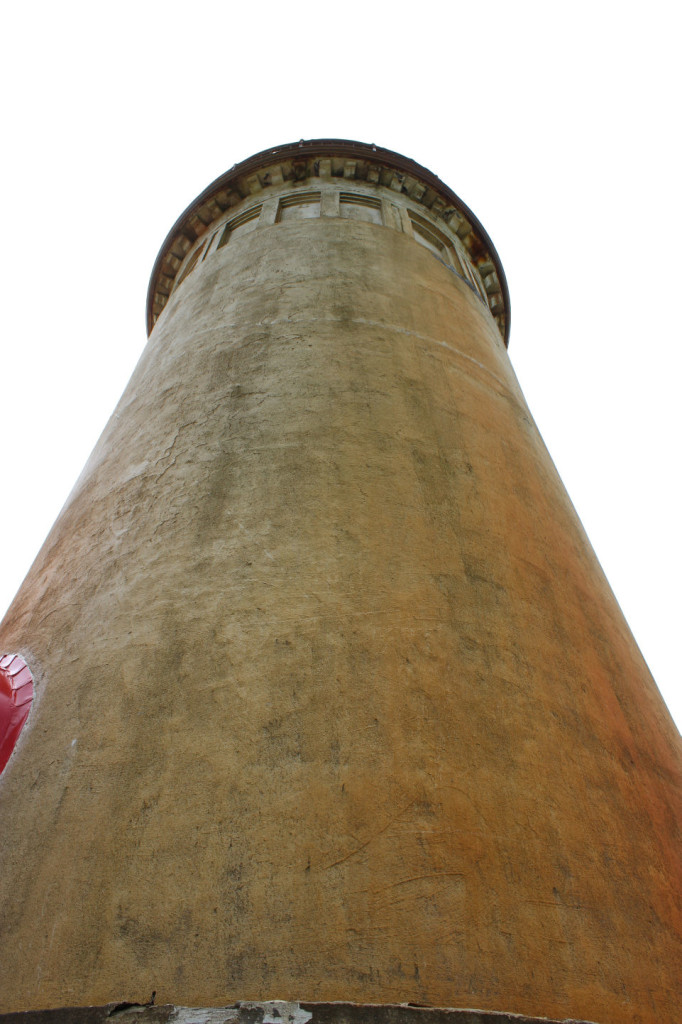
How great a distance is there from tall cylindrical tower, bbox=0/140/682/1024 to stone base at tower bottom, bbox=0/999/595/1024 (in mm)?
98

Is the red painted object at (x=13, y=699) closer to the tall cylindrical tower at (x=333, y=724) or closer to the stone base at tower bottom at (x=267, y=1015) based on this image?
the tall cylindrical tower at (x=333, y=724)

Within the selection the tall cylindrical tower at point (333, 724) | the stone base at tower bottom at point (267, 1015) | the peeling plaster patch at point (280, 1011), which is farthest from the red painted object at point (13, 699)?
the peeling plaster patch at point (280, 1011)

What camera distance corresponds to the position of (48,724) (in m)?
3.57

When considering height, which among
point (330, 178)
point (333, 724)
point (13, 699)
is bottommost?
point (333, 724)

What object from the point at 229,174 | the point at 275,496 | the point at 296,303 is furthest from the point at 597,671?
the point at 229,174

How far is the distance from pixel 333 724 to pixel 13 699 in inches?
75.3

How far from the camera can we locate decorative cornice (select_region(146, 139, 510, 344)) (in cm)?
1111

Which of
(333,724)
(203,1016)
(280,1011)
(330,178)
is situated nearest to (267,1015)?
(280,1011)

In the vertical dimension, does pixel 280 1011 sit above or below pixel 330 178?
below

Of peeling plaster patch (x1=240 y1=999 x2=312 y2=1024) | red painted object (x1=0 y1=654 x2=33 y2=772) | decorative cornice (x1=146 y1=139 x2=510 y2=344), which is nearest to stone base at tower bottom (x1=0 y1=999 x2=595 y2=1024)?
peeling plaster patch (x1=240 y1=999 x2=312 y2=1024)

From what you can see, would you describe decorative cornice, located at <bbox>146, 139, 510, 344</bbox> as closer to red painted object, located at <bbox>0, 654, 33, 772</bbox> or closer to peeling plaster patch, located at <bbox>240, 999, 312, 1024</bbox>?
red painted object, located at <bbox>0, 654, 33, 772</bbox>

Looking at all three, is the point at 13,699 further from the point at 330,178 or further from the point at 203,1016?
the point at 330,178

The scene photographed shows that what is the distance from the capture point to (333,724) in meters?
3.20

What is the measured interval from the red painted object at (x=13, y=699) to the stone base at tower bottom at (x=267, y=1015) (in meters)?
1.48
